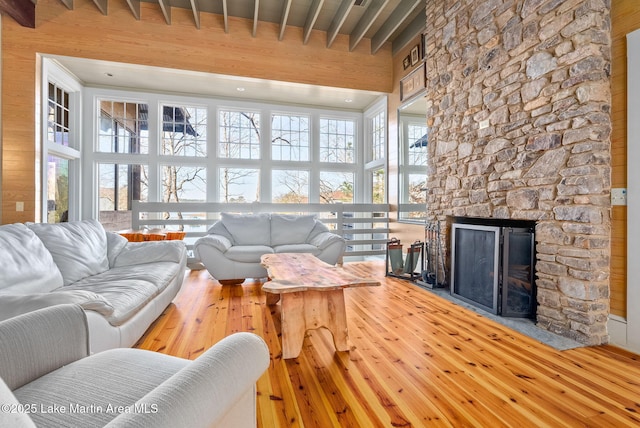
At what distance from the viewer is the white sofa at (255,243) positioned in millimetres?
3752

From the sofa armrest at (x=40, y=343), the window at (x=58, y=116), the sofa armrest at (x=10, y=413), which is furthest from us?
the window at (x=58, y=116)

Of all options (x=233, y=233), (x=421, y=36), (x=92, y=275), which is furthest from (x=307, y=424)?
(x=421, y=36)

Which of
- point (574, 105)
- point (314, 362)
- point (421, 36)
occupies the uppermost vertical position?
point (421, 36)

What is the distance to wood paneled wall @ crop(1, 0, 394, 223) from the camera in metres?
4.09

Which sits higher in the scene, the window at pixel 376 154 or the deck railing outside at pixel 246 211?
the window at pixel 376 154

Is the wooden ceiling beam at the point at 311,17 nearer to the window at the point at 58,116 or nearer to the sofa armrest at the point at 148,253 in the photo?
the sofa armrest at the point at 148,253

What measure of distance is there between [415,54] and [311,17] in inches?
63.3

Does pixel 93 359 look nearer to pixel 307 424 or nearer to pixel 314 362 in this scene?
pixel 307 424

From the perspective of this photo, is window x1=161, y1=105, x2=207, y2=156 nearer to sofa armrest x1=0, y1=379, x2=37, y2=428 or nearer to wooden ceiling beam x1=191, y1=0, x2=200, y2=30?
wooden ceiling beam x1=191, y1=0, x2=200, y2=30

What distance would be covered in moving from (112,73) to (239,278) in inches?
152

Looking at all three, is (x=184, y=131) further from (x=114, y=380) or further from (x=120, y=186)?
(x=114, y=380)

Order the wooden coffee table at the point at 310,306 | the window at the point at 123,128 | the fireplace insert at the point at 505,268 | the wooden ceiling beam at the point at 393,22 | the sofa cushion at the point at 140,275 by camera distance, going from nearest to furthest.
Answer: the wooden coffee table at the point at 310,306, the sofa cushion at the point at 140,275, the fireplace insert at the point at 505,268, the wooden ceiling beam at the point at 393,22, the window at the point at 123,128

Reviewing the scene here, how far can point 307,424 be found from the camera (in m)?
1.37

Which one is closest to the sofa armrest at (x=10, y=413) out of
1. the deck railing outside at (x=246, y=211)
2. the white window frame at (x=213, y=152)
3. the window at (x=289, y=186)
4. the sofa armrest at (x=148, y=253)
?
the sofa armrest at (x=148, y=253)
